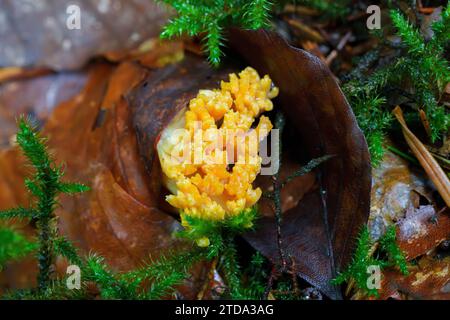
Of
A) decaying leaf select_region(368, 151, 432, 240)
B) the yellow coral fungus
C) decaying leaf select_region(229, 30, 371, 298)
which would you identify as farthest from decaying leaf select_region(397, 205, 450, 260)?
the yellow coral fungus

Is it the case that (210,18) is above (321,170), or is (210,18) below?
above

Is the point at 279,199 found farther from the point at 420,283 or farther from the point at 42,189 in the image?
the point at 42,189

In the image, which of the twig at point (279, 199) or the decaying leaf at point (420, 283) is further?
the twig at point (279, 199)

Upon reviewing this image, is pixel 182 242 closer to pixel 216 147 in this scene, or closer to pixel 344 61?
pixel 216 147

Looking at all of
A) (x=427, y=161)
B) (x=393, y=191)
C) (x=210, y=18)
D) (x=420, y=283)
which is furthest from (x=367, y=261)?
(x=210, y=18)

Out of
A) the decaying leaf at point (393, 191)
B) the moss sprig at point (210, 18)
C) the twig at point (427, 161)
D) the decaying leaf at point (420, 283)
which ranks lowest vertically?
the decaying leaf at point (420, 283)

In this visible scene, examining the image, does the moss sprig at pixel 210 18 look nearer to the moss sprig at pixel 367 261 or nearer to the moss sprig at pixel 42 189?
the moss sprig at pixel 42 189

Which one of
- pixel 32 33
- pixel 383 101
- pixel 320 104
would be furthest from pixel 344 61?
pixel 32 33

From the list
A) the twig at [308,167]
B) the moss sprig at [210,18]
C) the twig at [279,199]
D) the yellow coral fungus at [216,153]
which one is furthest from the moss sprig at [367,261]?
the moss sprig at [210,18]
